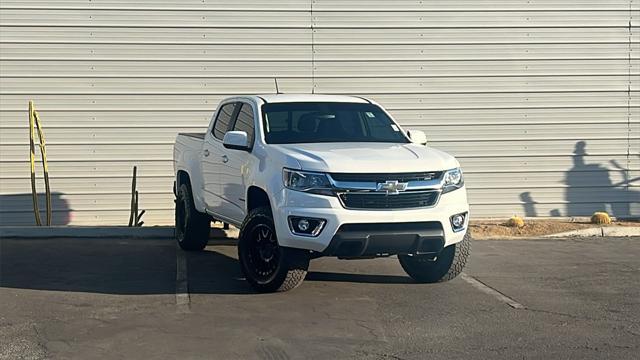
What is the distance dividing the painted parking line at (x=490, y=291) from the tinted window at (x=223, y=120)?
3.12 metres

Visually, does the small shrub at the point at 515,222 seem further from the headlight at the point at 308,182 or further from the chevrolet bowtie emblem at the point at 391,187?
the headlight at the point at 308,182

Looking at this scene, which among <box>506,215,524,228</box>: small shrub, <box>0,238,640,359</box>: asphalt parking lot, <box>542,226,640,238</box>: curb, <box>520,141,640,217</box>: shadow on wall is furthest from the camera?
<box>520,141,640,217</box>: shadow on wall

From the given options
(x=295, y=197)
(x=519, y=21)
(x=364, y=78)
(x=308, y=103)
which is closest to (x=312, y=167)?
(x=295, y=197)

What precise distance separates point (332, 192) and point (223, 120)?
2949 mm

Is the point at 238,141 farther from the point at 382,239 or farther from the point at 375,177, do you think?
the point at 382,239

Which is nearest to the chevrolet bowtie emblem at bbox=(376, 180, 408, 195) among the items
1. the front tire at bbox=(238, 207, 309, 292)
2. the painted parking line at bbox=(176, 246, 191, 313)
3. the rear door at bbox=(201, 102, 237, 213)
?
the front tire at bbox=(238, 207, 309, 292)

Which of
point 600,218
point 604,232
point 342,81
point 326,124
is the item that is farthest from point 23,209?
point 600,218

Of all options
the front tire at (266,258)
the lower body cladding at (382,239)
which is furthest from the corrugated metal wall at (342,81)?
the lower body cladding at (382,239)

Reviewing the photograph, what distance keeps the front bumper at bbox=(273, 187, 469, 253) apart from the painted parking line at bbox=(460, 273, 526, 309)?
822 millimetres

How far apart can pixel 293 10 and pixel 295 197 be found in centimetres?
666

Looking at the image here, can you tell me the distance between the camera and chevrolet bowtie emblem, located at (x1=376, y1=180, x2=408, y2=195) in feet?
23.8

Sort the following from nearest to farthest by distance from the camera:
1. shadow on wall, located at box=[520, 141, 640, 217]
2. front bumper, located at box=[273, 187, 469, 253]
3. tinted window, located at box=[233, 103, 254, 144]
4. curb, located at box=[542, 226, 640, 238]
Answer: front bumper, located at box=[273, 187, 469, 253] → tinted window, located at box=[233, 103, 254, 144] → curb, located at box=[542, 226, 640, 238] → shadow on wall, located at box=[520, 141, 640, 217]

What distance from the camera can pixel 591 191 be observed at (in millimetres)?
13938

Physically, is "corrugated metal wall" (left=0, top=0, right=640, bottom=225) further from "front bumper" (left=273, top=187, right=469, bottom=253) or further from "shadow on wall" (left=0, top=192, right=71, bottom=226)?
"front bumper" (left=273, top=187, right=469, bottom=253)
